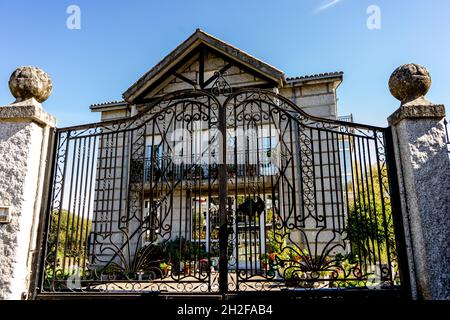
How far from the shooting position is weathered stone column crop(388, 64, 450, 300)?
3045 millimetres

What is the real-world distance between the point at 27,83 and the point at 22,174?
114cm

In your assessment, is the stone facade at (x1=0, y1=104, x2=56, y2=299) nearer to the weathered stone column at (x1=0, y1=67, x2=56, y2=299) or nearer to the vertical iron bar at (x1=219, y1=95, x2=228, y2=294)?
the weathered stone column at (x1=0, y1=67, x2=56, y2=299)

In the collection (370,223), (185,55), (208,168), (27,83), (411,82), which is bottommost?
(370,223)

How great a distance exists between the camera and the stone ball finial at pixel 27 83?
12.6 ft

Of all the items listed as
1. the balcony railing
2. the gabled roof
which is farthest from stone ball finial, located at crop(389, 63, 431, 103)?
the gabled roof

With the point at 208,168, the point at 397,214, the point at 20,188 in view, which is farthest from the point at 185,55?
the point at 397,214

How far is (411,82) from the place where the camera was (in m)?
3.55

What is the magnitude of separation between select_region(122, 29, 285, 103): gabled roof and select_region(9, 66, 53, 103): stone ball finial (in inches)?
212

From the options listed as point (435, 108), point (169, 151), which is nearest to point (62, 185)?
point (169, 151)

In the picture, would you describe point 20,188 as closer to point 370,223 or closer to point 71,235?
point 71,235

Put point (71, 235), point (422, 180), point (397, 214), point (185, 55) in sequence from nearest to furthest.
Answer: point (422, 180), point (397, 214), point (71, 235), point (185, 55)

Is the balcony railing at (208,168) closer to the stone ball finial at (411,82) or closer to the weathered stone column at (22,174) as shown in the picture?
the weathered stone column at (22,174)
